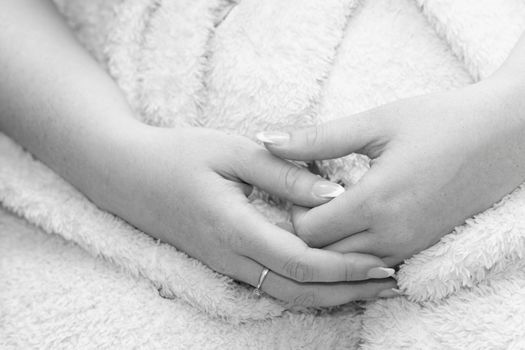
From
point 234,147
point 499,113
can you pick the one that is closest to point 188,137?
point 234,147

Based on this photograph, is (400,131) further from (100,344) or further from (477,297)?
(100,344)

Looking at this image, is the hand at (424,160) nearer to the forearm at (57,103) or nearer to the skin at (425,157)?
the skin at (425,157)

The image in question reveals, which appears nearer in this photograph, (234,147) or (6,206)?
(234,147)

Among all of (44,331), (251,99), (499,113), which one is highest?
(499,113)

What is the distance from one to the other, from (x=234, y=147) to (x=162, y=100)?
0.14 m

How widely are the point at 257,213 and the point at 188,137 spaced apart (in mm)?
124

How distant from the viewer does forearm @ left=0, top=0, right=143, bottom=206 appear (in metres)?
0.74

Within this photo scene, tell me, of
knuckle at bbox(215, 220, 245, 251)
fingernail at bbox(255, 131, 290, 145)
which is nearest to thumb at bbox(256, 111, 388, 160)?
fingernail at bbox(255, 131, 290, 145)

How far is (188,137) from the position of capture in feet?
2.31

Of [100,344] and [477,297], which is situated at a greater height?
[477,297]

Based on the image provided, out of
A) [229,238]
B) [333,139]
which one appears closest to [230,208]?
[229,238]

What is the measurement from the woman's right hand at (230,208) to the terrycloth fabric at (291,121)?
31 millimetres

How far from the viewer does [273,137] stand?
0.66 metres

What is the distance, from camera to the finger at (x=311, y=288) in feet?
2.26
